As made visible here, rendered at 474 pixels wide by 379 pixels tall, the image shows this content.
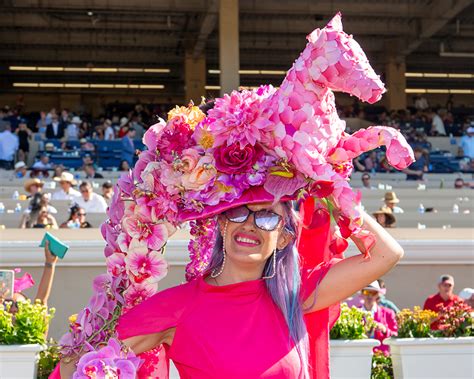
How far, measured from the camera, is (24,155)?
19.4 m

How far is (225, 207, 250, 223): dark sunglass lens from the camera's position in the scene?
10.0 ft

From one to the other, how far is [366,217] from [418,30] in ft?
84.4

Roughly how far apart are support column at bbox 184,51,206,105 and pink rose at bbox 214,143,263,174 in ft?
88.5

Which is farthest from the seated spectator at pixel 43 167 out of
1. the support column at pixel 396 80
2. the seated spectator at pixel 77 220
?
the support column at pixel 396 80

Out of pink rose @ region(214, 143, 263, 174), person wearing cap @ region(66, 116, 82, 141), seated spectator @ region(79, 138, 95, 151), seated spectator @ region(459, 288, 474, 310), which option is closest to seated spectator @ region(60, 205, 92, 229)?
seated spectator @ region(459, 288, 474, 310)

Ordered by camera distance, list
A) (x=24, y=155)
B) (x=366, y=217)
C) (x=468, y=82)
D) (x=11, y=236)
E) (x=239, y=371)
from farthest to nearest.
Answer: (x=468, y=82)
(x=24, y=155)
(x=11, y=236)
(x=366, y=217)
(x=239, y=371)

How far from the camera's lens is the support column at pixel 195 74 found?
30.0 metres

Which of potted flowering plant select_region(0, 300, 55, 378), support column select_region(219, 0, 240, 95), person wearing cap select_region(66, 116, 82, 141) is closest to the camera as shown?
potted flowering plant select_region(0, 300, 55, 378)

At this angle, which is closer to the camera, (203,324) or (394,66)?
(203,324)

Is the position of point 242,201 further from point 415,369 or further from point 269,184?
point 415,369

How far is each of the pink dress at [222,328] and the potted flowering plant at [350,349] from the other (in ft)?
9.54

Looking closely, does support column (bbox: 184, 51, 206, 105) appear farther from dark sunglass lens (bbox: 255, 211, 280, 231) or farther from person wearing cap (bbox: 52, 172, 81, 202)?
dark sunglass lens (bbox: 255, 211, 280, 231)

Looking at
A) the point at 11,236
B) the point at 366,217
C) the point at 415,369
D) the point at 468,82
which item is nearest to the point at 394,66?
the point at 468,82

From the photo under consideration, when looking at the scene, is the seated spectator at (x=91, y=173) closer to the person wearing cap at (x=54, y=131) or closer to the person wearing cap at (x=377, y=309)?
the person wearing cap at (x=54, y=131)
